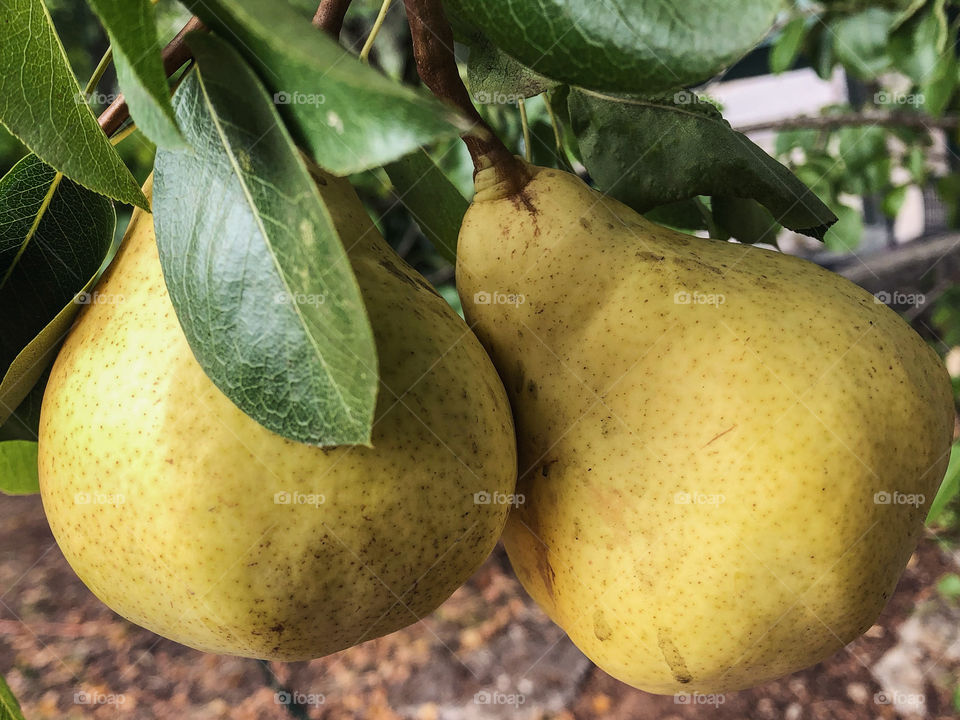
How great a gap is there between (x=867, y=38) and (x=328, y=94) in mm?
1394

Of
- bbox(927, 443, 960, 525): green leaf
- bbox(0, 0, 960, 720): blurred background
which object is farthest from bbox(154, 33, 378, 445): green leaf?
bbox(0, 0, 960, 720): blurred background

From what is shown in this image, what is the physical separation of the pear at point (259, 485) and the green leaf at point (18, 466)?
15cm

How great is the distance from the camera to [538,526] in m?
0.62

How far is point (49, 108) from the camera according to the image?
44 cm

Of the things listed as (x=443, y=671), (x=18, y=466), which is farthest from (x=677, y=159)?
(x=443, y=671)

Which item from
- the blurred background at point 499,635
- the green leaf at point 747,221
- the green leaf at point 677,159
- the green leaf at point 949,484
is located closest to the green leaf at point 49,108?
the green leaf at point 677,159

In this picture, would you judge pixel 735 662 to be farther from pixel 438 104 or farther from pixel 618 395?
pixel 438 104

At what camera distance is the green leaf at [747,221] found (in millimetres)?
784

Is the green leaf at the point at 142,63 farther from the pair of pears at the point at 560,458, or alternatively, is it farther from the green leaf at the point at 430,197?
the green leaf at the point at 430,197

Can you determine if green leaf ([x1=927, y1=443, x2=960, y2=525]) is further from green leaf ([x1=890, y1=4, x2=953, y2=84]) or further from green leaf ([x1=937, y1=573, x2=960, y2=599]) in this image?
green leaf ([x1=937, y1=573, x2=960, y2=599])

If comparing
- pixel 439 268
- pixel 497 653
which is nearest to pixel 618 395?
pixel 439 268

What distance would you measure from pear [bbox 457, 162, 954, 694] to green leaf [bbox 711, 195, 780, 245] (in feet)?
0.50

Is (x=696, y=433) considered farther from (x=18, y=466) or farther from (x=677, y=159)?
(x=18, y=466)

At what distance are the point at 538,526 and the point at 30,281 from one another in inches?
16.5
